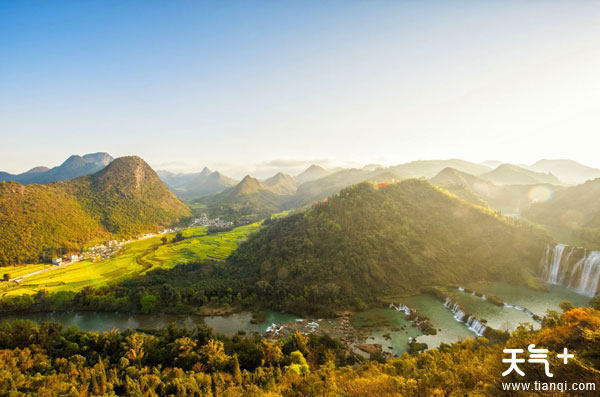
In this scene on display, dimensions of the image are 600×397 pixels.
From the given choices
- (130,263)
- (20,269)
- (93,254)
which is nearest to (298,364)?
(130,263)

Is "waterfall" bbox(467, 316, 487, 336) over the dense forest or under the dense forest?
under

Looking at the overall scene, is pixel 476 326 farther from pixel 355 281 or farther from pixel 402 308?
pixel 355 281

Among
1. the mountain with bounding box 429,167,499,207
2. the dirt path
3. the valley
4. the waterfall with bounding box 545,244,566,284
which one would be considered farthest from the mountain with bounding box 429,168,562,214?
the dirt path

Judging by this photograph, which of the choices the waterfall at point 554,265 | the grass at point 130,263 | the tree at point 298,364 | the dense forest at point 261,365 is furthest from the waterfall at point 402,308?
the grass at point 130,263

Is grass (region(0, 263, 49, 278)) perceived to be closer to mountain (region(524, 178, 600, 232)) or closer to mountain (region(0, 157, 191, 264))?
mountain (region(0, 157, 191, 264))

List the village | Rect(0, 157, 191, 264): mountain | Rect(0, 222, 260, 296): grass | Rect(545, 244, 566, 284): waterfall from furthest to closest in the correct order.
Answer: Rect(0, 157, 191, 264): mountain, the village, Rect(0, 222, 260, 296): grass, Rect(545, 244, 566, 284): waterfall

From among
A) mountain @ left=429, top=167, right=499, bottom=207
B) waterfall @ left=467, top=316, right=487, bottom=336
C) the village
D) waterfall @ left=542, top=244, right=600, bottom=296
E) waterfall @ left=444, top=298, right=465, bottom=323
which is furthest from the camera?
mountain @ left=429, top=167, right=499, bottom=207

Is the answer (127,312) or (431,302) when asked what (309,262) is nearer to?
(431,302)

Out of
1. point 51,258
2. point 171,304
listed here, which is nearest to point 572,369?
point 171,304
